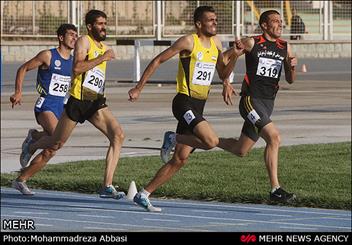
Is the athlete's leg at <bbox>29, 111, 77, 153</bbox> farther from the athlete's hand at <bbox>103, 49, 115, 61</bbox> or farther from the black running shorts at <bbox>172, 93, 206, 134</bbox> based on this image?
the athlete's hand at <bbox>103, 49, 115, 61</bbox>

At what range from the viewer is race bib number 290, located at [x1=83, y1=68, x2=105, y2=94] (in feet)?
50.7

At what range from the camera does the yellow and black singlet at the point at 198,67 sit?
1470 cm

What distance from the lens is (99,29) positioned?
1495 centimetres

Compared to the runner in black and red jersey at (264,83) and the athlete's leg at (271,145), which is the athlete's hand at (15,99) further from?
the athlete's leg at (271,145)

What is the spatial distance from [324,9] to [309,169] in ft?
109

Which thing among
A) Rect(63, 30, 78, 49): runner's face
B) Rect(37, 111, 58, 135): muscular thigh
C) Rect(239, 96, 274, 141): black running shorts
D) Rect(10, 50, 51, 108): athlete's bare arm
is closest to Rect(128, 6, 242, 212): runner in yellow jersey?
Rect(239, 96, 274, 141): black running shorts

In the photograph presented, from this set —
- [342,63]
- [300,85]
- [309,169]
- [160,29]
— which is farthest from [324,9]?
[309,169]

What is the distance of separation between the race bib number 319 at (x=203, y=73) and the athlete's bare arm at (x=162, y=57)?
182mm

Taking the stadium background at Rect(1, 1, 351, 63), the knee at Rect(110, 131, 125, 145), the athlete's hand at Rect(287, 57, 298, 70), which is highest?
the athlete's hand at Rect(287, 57, 298, 70)

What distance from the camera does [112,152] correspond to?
1669 centimetres

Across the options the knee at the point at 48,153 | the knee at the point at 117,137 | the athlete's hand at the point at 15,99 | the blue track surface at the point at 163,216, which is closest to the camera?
the athlete's hand at the point at 15,99

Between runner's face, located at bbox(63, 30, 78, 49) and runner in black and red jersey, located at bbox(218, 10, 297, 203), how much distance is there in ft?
6.72

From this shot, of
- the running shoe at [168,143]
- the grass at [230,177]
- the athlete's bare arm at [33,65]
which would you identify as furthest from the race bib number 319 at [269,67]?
the grass at [230,177]

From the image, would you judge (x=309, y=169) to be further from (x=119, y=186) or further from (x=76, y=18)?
(x=76, y=18)
